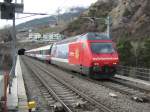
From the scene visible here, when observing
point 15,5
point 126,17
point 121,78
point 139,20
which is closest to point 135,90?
point 121,78

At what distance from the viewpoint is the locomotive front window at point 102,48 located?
2860 cm

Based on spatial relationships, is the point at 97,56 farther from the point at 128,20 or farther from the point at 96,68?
the point at 128,20

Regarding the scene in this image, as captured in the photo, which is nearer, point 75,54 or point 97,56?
point 97,56

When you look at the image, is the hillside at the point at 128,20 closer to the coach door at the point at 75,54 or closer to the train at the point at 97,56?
the coach door at the point at 75,54

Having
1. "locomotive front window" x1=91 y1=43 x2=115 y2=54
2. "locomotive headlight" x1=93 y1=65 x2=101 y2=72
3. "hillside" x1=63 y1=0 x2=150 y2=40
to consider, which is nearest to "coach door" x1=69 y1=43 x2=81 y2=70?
"locomotive front window" x1=91 y1=43 x2=115 y2=54

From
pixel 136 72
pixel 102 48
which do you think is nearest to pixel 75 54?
pixel 102 48

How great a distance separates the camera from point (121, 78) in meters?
29.5

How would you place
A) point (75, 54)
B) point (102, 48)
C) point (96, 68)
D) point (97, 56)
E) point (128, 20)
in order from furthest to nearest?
point (128, 20) → point (75, 54) → point (102, 48) → point (97, 56) → point (96, 68)

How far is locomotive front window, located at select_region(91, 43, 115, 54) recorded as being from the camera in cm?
2860

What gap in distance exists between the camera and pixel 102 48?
28.9 m

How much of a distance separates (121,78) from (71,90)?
8025 mm

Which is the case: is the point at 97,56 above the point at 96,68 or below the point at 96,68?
above

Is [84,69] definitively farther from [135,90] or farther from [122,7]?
[122,7]

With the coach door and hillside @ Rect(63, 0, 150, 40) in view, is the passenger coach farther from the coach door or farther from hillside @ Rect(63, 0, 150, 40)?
hillside @ Rect(63, 0, 150, 40)
